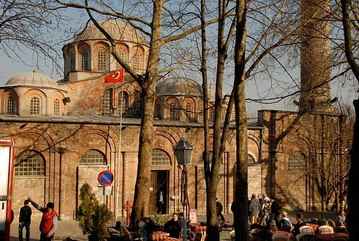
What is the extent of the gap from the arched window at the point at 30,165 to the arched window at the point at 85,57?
15.3 metres

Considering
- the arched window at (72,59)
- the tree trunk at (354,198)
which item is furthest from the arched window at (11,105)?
the tree trunk at (354,198)

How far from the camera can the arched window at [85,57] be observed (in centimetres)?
4162

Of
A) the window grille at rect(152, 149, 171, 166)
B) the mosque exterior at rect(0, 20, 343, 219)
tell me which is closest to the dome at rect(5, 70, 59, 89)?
the mosque exterior at rect(0, 20, 343, 219)

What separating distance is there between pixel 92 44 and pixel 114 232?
27.7m

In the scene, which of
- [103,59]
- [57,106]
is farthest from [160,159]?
[103,59]

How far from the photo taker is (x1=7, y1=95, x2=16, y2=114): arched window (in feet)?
128

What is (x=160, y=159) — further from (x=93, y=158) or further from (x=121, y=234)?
(x=121, y=234)

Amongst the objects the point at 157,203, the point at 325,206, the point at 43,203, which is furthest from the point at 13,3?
the point at 325,206

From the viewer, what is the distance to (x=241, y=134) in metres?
11.9

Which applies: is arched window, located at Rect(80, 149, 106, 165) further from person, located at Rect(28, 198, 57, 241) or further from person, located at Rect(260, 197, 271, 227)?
person, located at Rect(28, 198, 57, 241)

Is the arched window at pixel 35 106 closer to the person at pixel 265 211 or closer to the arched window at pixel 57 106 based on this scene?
the arched window at pixel 57 106

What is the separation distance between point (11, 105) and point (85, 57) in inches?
248

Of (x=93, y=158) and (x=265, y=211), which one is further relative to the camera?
(x=93, y=158)

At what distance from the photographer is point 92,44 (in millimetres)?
41125
